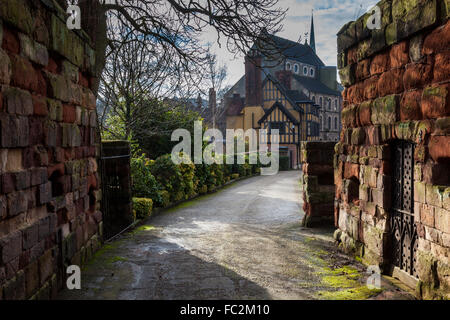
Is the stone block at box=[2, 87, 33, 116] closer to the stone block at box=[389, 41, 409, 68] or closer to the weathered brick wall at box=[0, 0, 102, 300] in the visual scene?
the weathered brick wall at box=[0, 0, 102, 300]

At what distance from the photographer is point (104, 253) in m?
6.73

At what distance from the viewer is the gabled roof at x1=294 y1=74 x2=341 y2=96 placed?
46.9 meters

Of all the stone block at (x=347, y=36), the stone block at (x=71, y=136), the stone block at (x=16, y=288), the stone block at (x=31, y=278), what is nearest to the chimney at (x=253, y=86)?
the stone block at (x=347, y=36)

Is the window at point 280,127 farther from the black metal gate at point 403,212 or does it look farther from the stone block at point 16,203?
the stone block at point 16,203

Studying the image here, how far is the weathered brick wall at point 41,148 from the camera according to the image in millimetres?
3562

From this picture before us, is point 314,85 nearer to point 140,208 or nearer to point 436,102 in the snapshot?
point 140,208

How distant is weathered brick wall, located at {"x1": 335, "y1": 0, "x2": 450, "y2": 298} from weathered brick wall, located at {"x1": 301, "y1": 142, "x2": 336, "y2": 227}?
177cm

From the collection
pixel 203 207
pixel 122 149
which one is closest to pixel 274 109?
pixel 203 207

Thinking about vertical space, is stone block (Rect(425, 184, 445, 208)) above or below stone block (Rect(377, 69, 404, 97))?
below

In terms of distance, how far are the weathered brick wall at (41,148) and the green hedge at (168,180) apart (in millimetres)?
4795

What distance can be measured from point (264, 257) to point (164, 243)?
6.77 ft

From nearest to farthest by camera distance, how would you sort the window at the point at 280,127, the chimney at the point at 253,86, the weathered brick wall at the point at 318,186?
1. the weathered brick wall at the point at 318,186
2. the window at the point at 280,127
3. the chimney at the point at 253,86

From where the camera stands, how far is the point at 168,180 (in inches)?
501

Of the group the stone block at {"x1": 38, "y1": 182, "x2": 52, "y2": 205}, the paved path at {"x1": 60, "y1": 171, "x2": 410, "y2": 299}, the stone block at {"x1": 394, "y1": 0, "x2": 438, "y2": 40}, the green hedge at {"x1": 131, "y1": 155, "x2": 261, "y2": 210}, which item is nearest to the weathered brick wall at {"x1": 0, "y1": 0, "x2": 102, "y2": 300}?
the stone block at {"x1": 38, "y1": 182, "x2": 52, "y2": 205}
